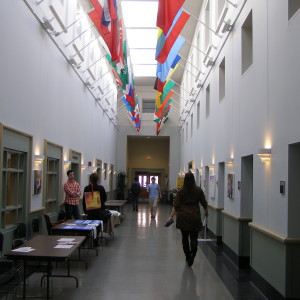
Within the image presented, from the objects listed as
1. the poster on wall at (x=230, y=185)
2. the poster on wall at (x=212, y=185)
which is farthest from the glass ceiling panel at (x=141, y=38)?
the poster on wall at (x=230, y=185)

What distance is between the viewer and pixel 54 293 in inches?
225

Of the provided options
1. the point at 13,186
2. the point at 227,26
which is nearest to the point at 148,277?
the point at 13,186

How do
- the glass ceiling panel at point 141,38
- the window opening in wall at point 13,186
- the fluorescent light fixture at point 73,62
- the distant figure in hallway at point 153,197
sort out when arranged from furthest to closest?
1. the glass ceiling panel at point 141,38
2. the distant figure in hallway at point 153,197
3. the fluorescent light fixture at point 73,62
4. the window opening in wall at point 13,186

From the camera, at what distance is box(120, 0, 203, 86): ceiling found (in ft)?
49.7

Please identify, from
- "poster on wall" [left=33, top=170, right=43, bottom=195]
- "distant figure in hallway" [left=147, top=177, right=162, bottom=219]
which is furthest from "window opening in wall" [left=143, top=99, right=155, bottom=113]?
"poster on wall" [left=33, top=170, right=43, bottom=195]

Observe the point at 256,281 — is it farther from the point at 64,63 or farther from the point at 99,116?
the point at 99,116

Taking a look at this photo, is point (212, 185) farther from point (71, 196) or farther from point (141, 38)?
point (141, 38)

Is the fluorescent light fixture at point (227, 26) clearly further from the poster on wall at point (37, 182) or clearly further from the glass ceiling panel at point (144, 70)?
the glass ceiling panel at point (144, 70)

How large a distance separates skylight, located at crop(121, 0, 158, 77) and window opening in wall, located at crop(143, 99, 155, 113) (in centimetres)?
354

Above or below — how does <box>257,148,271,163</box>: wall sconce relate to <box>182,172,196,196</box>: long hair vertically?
above

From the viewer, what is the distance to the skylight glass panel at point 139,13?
15102 mm

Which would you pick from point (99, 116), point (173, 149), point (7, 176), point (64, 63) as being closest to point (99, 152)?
point (99, 116)

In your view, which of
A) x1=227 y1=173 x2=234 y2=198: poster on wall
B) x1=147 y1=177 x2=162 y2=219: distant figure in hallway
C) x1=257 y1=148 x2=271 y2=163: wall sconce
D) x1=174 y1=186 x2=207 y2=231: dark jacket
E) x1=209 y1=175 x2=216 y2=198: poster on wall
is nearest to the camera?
x1=257 y1=148 x2=271 y2=163: wall sconce

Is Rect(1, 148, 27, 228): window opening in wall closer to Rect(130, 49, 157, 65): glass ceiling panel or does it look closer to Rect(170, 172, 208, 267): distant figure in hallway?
Rect(170, 172, 208, 267): distant figure in hallway
